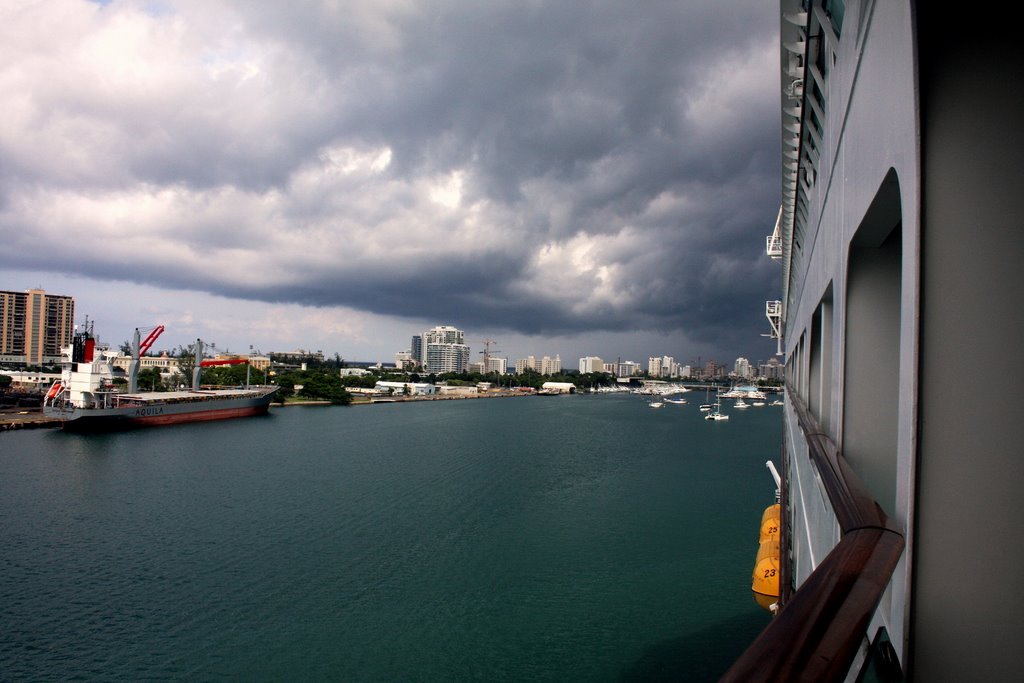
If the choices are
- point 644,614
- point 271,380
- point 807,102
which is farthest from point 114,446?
point 271,380

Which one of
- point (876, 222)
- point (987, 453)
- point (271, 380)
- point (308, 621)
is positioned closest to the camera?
point (987, 453)

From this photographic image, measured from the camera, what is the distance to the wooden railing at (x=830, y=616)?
0.64m

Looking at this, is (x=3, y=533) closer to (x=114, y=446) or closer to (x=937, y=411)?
(x=114, y=446)

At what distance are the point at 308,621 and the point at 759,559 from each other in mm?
6431

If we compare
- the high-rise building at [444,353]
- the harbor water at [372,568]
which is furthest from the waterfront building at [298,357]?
the harbor water at [372,568]

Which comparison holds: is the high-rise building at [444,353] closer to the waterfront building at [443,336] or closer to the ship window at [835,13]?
the waterfront building at [443,336]

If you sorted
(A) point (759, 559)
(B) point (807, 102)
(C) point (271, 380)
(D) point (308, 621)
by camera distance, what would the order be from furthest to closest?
(C) point (271, 380) → (A) point (759, 559) → (D) point (308, 621) → (B) point (807, 102)

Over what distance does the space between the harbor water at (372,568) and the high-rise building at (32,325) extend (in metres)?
51.3

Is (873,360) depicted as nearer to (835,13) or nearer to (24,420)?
(835,13)

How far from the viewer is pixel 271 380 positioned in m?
52.9

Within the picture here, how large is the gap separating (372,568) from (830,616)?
939 centimetres

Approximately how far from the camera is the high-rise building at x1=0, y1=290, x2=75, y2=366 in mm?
57781

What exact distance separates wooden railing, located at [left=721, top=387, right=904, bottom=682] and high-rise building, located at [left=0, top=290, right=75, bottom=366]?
237 feet

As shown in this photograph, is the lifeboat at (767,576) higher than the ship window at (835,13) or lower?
lower
